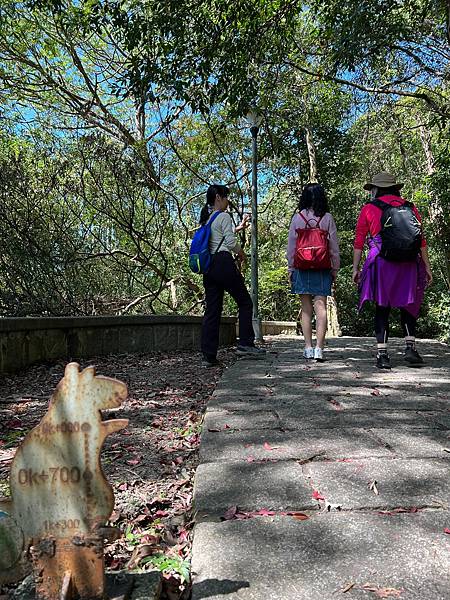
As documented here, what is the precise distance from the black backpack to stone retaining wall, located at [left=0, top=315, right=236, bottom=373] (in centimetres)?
323

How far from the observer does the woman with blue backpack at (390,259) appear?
468cm

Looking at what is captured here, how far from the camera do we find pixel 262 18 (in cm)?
760

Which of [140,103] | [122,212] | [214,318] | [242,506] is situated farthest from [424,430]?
[122,212]

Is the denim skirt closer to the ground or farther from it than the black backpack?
closer to the ground

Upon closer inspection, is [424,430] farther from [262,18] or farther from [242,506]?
[262,18]

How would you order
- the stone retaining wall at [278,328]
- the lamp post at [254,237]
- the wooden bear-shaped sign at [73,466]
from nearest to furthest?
1. the wooden bear-shaped sign at [73,466]
2. the lamp post at [254,237]
3. the stone retaining wall at [278,328]

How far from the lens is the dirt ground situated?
168 cm

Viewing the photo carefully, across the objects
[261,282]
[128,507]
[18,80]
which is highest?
[18,80]

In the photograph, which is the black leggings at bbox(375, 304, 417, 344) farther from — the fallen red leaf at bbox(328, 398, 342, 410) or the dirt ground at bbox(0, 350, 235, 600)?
the fallen red leaf at bbox(328, 398, 342, 410)

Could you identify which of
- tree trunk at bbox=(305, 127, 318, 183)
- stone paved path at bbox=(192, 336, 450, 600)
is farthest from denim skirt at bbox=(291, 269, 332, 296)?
tree trunk at bbox=(305, 127, 318, 183)

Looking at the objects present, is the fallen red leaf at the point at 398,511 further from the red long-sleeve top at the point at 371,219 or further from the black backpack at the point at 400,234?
the red long-sleeve top at the point at 371,219

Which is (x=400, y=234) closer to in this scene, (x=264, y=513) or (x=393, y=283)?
(x=393, y=283)

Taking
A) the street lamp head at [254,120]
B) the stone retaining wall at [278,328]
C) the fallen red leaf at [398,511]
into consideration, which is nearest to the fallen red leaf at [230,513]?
the fallen red leaf at [398,511]

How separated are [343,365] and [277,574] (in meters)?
3.87
